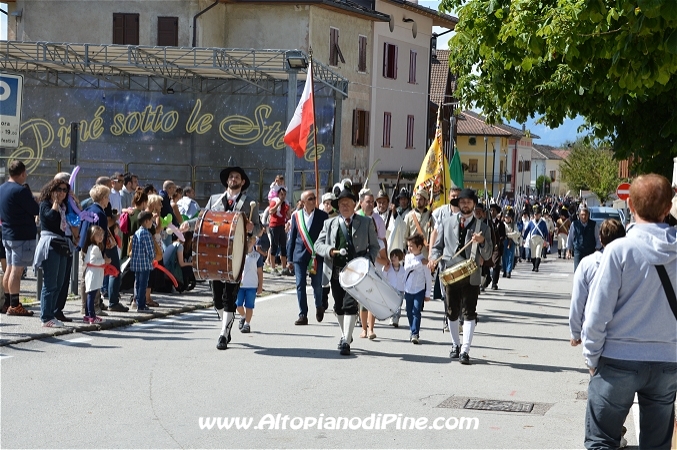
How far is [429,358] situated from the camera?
39.5 feet

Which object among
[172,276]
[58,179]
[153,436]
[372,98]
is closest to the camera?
[153,436]

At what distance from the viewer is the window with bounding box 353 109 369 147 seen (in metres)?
47.0

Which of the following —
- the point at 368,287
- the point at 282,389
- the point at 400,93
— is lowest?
the point at 282,389

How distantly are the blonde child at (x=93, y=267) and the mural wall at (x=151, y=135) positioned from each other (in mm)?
23158

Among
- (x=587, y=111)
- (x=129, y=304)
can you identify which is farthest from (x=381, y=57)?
(x=129, y=304)

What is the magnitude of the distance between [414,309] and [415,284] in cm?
34

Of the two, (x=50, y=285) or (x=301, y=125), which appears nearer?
(x=50, y=285)

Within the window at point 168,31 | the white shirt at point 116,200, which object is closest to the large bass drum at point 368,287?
the white shirt at point 116,200

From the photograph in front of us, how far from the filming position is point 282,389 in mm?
9766

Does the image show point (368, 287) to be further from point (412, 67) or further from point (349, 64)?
point (412, 67)

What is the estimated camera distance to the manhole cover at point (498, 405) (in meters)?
9.22

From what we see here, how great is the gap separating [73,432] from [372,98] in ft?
136

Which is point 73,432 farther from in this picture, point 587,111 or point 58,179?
point 587,111

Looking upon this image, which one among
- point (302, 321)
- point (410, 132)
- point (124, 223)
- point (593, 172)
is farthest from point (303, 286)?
point (593, 172)
